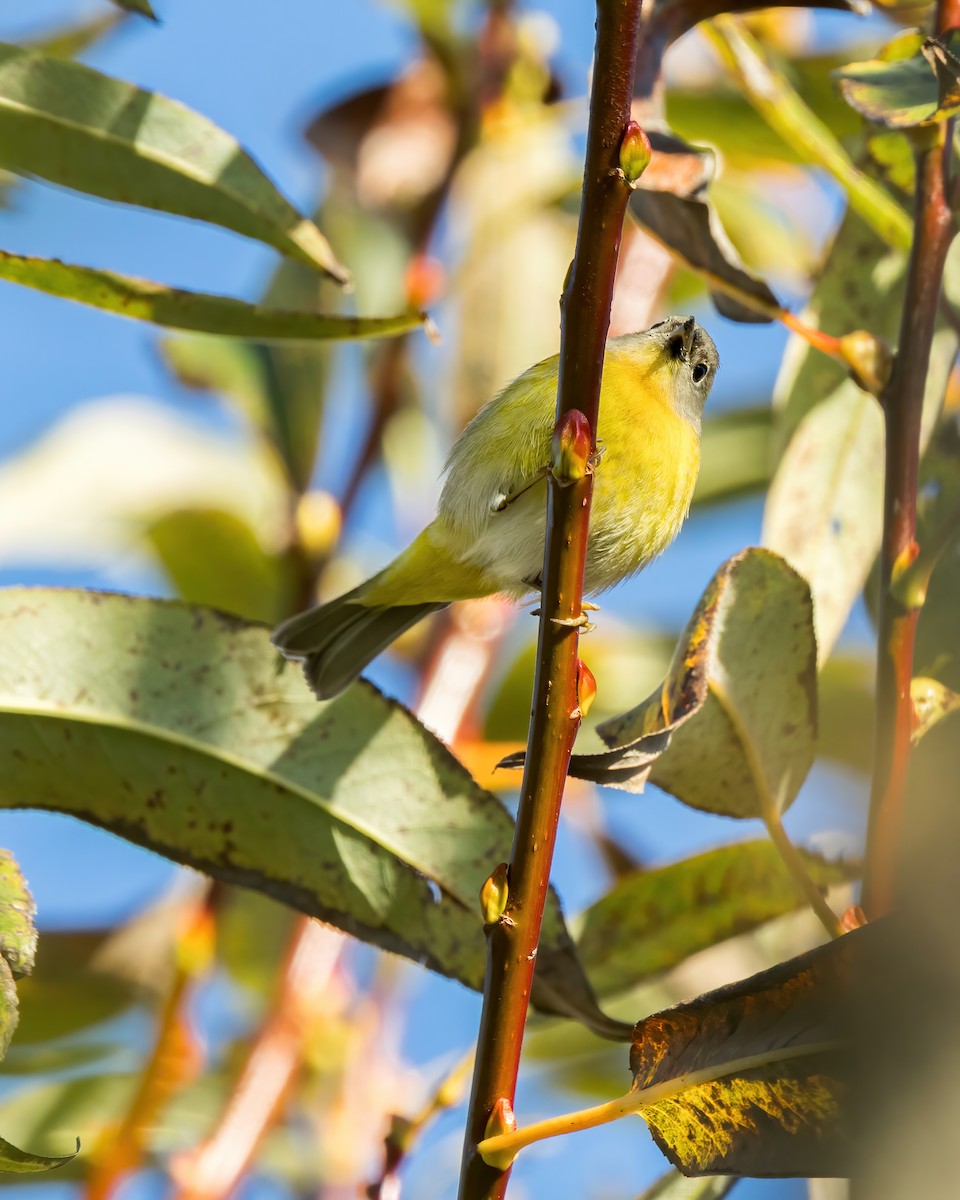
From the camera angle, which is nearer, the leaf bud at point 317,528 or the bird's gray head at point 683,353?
the bird's gray head at point 683,353

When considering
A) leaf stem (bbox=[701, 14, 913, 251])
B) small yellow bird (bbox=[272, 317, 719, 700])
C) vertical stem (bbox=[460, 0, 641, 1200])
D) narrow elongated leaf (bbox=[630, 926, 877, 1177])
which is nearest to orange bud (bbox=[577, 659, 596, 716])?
vertical stem (bbox=[460, 0, 641, 1200])

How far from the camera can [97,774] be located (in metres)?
→ 1.76

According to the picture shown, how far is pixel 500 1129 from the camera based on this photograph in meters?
1.16

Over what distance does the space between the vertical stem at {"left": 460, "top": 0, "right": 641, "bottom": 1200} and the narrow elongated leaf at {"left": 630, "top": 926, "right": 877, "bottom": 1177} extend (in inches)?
8.5

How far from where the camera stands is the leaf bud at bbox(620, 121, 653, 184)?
3.66ft

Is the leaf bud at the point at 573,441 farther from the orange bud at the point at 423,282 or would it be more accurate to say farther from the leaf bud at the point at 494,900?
the orange bud at the point at 423,282

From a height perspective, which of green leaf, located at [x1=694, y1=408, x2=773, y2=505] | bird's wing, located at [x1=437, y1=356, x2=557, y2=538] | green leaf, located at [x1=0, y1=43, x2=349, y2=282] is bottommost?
bird's wing, located at [x1=437, y1=356, x2=557, y2=538]

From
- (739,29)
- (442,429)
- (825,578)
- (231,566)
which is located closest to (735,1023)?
(825,578)

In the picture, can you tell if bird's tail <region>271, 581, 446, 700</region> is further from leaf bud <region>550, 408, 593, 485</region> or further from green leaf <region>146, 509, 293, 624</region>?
leaf bud <region>550, 408, 593, 485</region>

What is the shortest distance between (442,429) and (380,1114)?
5.13 ft

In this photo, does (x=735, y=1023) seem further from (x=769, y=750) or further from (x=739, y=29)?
(x=739, y=29)

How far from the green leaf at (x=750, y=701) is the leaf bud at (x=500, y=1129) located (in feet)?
2.03

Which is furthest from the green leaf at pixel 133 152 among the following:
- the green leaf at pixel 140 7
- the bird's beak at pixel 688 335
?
the bird's beak at pixel 688 335

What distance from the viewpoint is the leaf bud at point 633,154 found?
1116 millimetres
